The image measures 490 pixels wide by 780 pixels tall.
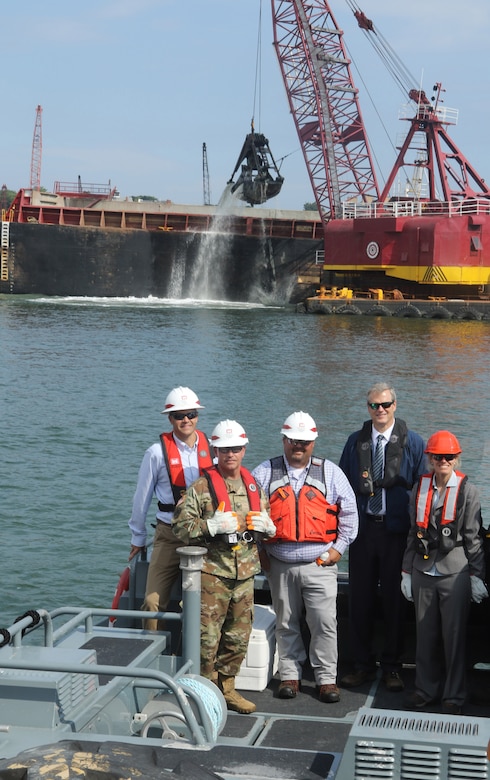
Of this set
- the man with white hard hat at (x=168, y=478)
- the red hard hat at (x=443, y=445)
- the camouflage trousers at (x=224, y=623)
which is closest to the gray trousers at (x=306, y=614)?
the camouflage trousers at (x=224, y=623)

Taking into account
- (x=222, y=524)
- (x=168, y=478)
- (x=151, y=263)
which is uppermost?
(x=151, y=263)

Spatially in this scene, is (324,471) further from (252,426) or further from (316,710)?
(252,426)

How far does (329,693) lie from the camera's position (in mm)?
5961

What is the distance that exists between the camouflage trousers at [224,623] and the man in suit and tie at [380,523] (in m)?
0.84

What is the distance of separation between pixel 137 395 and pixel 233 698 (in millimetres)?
20560

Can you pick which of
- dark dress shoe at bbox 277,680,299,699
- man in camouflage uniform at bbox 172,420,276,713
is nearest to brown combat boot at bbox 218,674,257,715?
man in camouflage uniform at bbox 172,420,276,713

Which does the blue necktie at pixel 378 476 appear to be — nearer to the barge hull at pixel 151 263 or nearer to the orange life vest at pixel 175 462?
the orange life vest at pixel 175 462

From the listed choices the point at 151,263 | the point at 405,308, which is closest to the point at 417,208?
the point at 405,308

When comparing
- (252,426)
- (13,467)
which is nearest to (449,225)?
(252,426)

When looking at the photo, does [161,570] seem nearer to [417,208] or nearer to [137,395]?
[137,395]

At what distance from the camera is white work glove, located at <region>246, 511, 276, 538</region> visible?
18.3ft

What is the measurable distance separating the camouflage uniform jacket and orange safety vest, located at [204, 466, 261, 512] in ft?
0.08

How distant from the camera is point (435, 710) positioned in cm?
589

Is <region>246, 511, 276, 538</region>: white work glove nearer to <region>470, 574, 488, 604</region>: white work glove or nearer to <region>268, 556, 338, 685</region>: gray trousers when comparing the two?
<region>268, 556, 338, 685</region>: gray trousers
